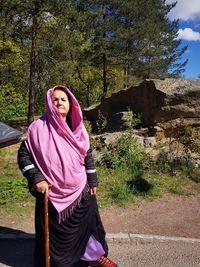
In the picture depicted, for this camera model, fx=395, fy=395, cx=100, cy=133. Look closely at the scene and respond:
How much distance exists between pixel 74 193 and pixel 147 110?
800 centimetres

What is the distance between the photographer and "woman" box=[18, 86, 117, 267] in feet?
11.7

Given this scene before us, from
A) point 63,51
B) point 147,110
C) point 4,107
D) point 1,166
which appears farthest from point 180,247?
point 4,107

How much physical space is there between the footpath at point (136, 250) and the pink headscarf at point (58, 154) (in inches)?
47.9

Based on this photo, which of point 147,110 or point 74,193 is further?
point 147,110

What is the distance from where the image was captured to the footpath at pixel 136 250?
4.46 m

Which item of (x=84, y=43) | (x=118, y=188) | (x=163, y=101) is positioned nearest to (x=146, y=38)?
(x=84, y=43)

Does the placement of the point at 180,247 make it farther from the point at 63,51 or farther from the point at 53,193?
the point at 63,51

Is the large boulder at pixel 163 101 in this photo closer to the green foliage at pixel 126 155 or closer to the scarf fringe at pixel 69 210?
the green foliage at pixel 126 155

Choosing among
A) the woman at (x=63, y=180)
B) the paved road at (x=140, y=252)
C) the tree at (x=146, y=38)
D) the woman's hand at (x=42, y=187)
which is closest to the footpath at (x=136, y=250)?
the paved road at (x=140, y=252)

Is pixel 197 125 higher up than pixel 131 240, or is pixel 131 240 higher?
pixel 197 125

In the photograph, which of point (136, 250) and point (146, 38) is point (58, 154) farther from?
point (146, 38)

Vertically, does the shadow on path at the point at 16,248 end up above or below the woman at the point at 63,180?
below

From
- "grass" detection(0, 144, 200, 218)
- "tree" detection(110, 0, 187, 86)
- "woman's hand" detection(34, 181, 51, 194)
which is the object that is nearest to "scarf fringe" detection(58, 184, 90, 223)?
"woman's hand" detection(34, 181, 51, 194)

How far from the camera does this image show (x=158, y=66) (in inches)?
1182
